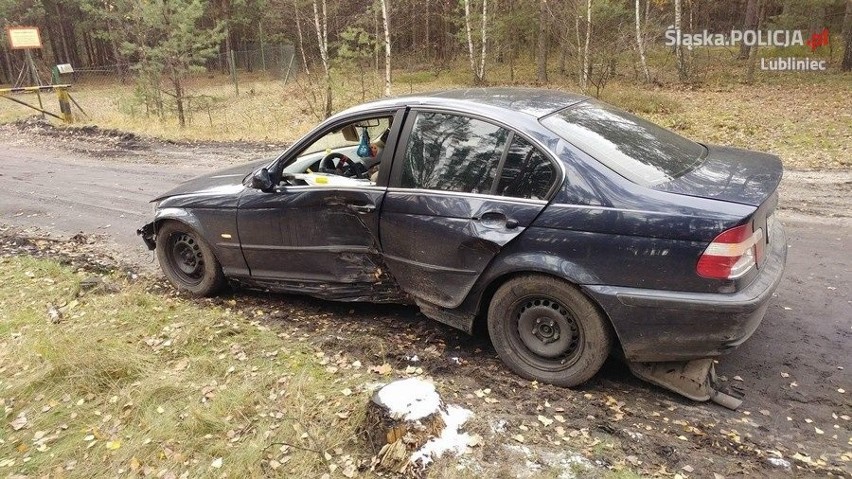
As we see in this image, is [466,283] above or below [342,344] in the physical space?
above

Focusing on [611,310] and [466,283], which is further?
[466,283]

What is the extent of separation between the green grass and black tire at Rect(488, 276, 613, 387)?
3.29 feet

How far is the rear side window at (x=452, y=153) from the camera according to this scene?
3.60 m

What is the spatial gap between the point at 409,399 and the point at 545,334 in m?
1.03

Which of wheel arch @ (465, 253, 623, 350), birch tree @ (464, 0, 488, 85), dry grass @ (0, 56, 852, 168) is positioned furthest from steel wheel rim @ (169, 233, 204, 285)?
birch tree @ (464, 0, 488, 85)

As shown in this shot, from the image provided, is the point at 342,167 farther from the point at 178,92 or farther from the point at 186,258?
the point at 178,92

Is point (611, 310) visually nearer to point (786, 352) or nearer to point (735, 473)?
point (735, 473)

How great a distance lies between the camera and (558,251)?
3266 millimetres

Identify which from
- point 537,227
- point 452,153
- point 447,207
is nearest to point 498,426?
point 537,227

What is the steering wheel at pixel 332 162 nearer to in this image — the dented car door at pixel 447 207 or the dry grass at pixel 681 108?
the dented car door at pixel 447 207

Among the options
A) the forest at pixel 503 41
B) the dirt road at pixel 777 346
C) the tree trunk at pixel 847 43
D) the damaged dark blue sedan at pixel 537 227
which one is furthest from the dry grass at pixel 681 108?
the damaged dark blue sedan at pixel 537 227

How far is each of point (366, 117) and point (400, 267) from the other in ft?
3.75

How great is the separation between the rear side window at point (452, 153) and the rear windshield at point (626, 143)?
391 mm

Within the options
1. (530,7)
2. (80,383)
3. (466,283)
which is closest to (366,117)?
(466,283)
